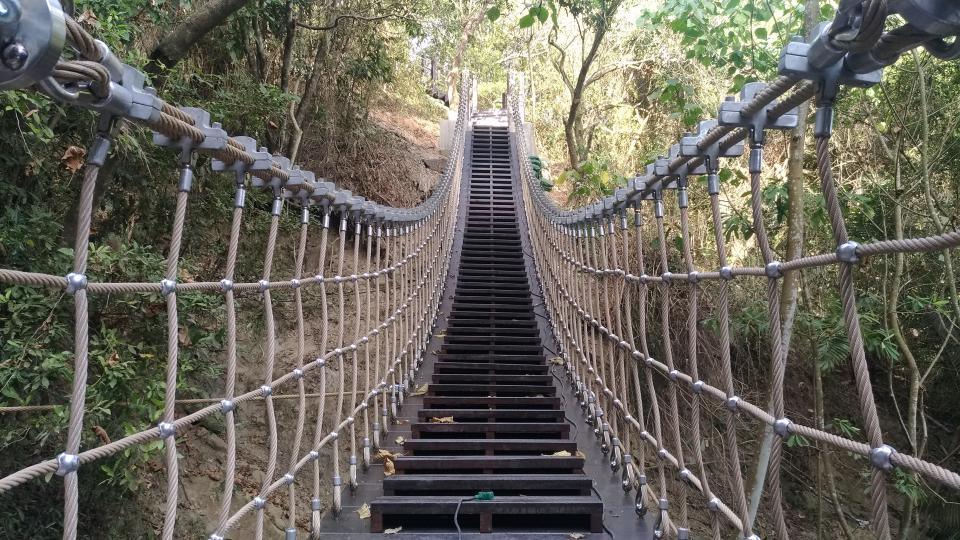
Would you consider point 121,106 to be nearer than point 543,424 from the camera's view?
Yes

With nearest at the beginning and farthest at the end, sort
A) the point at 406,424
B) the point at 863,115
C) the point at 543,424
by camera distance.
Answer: the point at 543,424, the point at 406,424, the point at 863,115

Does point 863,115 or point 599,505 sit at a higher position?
point 863,115

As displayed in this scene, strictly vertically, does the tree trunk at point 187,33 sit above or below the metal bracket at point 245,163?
above

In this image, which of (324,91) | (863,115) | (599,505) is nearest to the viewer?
(599,505)

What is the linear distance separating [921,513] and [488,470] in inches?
145

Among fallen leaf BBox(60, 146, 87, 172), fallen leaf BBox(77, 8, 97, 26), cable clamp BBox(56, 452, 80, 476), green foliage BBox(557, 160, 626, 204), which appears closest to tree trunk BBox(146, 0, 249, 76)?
fallen leaf BBox(77, 8, 97, 26)

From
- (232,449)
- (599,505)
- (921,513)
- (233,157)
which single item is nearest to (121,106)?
(233,157)

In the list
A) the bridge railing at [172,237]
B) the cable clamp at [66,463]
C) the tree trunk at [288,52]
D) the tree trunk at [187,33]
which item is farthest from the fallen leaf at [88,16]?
the tree trunk at [288,52]

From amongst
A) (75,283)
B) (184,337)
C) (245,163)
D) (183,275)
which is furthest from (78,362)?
(183,275)

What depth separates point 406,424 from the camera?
2529mm

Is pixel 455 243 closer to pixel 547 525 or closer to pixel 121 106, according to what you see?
pixel 547 525

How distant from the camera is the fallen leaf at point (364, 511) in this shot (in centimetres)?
176

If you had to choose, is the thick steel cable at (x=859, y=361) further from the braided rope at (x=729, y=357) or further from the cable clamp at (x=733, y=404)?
the cable clamp at (x=733, y=404)

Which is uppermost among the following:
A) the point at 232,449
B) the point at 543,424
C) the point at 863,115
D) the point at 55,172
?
the point at 863,115
